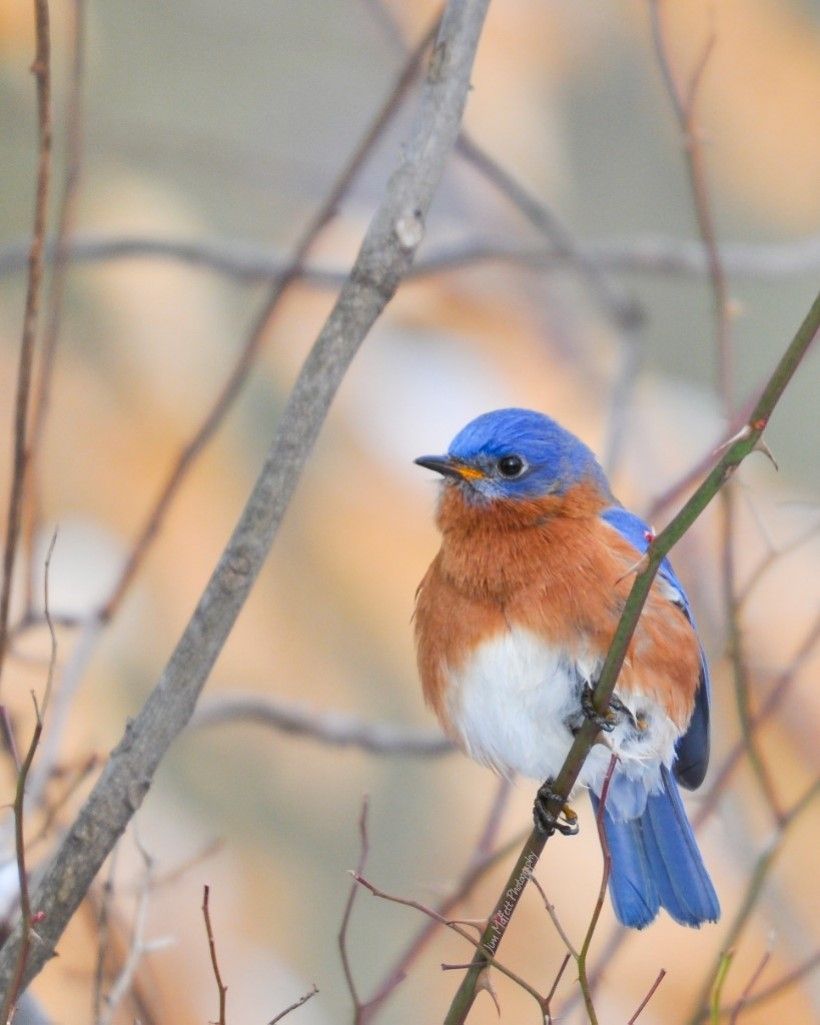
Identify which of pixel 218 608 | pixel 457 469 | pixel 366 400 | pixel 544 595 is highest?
pixel 366 400

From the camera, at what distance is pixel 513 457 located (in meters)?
3.14

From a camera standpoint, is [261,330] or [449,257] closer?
[261,330]

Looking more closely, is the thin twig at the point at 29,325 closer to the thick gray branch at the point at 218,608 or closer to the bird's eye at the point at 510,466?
the thick gray branch at the point at 218,608

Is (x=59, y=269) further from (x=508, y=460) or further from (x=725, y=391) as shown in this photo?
(x=725, y=391)

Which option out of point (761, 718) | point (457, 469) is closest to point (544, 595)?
point (457, 469)

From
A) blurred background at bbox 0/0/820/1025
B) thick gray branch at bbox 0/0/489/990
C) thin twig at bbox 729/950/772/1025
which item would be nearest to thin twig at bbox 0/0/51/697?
thick gray branch at bbox 0/0/489/990

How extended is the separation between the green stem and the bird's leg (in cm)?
11

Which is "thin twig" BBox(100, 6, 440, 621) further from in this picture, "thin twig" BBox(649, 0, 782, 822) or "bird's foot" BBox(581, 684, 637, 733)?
"bird's foot" BBox(581, 684, 637, 733)

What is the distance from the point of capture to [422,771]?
5891mm

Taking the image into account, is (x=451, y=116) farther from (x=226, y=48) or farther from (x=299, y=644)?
(x=226, y=48)

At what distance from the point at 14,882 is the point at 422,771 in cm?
337

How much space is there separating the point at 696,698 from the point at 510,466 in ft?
2.17

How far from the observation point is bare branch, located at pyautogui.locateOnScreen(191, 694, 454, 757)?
3.51 meters

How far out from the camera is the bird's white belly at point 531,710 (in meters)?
2.82
